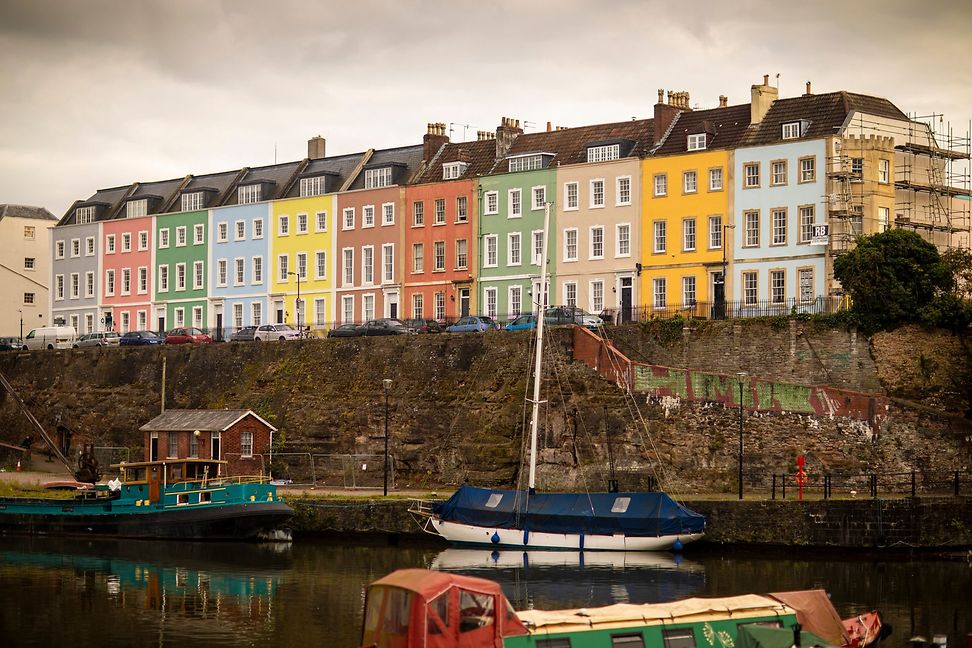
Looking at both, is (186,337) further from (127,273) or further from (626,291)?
(626,291)

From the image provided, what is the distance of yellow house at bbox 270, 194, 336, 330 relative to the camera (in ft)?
260

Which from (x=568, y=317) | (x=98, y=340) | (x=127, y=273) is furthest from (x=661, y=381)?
(x=127, y=273)

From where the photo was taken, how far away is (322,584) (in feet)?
138

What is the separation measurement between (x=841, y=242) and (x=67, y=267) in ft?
170

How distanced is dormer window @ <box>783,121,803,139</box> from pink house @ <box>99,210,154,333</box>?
133ft

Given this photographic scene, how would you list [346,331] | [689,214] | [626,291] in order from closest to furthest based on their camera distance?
1. [689,214]
2. [626,291]
3. [346,331]

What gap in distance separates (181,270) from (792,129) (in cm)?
3846

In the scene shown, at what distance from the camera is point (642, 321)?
191ft

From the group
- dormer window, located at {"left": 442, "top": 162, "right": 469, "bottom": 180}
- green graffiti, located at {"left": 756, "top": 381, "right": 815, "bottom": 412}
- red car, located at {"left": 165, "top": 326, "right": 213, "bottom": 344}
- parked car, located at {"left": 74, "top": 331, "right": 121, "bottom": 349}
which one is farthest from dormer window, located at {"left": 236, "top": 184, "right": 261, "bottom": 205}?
green graffiti, located at {"left": 756, "top": 381, "right": 815, "bottom": 412}

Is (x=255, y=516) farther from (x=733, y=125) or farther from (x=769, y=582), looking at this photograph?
(x=733, y=125)

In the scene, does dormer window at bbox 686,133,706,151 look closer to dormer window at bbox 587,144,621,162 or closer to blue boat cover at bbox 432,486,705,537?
dormer window at bbox 587,144,621,162

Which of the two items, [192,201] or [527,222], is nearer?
[527,222]

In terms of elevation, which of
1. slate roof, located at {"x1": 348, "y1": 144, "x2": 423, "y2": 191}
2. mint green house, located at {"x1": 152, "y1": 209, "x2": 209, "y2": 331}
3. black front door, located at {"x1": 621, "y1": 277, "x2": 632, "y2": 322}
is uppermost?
slate roof, located at {"x1": 348, "y1": 144, "x2": 423, "y2": 191}

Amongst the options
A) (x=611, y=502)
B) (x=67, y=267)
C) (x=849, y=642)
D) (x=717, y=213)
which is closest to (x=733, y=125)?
(x=717, y=213)
